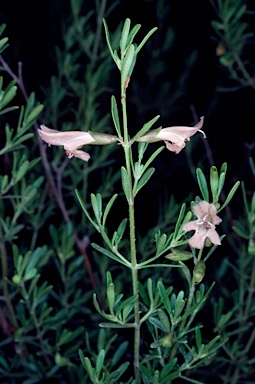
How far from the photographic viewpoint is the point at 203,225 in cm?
78

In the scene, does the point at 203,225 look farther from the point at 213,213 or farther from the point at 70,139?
the point at 70,139

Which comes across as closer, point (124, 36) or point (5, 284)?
point (124, 36)

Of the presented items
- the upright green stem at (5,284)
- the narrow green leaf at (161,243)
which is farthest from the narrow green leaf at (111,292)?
the upright green stem at (5,284)

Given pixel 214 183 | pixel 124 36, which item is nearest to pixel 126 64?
pixel 124 36

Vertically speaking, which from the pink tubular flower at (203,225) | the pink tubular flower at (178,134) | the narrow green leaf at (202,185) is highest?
the pink tubular flower at (178,134)

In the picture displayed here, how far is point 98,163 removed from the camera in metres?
1.37

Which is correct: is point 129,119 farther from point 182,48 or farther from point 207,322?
point 207,322

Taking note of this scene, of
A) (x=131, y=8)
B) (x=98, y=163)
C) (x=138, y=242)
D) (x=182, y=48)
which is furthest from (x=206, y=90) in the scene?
(x=138, y=242)

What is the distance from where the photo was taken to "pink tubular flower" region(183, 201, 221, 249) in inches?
29.8

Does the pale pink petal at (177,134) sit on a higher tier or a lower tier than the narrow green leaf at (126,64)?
lower

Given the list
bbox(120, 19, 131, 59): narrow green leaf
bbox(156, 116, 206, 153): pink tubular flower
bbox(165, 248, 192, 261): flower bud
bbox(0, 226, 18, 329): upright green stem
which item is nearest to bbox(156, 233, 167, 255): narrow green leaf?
bbox(165, 248, 192, 261): flower bud

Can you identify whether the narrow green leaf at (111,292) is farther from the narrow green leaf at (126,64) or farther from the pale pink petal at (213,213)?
the narrow green leaf at (126,64)

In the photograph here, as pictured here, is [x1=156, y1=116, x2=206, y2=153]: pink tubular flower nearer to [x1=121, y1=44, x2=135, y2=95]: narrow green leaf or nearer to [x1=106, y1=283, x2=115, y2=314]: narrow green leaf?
[x1=121, y1=44, x2=135, y2=95]: narrow green leaf

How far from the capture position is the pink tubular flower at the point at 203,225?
76cm
